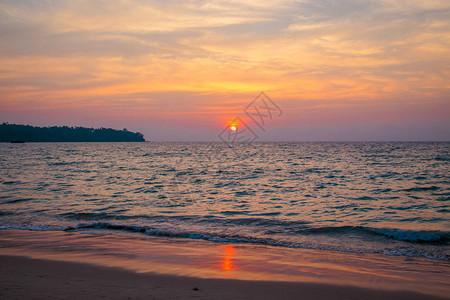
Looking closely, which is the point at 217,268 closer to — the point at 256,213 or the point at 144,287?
the point at 144,287

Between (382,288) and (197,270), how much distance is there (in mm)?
3713

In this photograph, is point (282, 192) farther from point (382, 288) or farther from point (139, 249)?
point (382, 288)

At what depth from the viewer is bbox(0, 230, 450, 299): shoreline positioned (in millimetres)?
6391

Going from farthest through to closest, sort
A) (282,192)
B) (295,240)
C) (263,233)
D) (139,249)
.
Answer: (282,192), (263,233), (295,240), (139,249)

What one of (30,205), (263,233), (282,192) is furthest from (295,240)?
(30,205)

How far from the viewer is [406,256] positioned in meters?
9.47

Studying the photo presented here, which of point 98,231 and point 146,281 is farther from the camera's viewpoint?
point 98,231

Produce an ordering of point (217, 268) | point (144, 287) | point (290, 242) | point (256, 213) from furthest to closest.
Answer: point (256, 213), point (290, 242), point (217, 268), point (144, 287)

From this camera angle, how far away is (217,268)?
7.70 m

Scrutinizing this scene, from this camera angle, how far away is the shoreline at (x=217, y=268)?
639cm

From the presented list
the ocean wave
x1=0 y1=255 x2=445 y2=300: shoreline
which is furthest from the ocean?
x1=0 y1=255 x2=445 y2=300: shoreline

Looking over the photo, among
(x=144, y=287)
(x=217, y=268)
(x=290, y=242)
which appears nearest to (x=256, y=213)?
(x=290, y=242)

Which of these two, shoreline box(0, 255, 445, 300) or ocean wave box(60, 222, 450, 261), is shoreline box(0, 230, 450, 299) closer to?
shoreline box(0, 255, 445, 300)

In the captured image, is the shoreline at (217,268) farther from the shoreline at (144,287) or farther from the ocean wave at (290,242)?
the ocean wave at (290,242)
